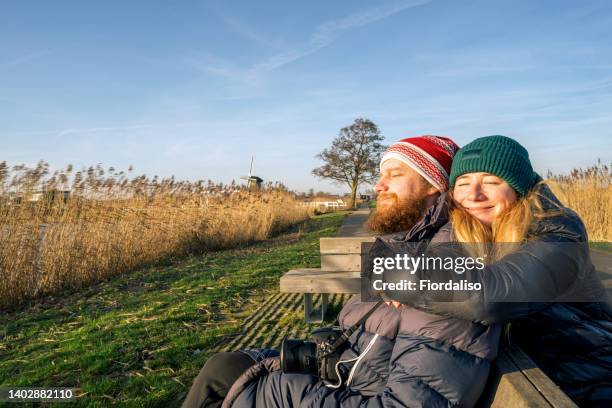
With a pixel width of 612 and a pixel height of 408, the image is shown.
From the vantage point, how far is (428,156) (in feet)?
8.67

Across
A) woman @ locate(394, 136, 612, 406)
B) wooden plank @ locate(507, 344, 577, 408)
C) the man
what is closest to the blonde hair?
woman @ locate(394, 136, 612, 406)

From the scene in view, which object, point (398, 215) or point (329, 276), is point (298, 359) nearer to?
point (398, 215)

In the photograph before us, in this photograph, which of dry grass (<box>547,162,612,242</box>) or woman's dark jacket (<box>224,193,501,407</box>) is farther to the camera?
dry grass (<box>547,162,612,242</box>)

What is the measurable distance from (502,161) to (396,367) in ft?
3.32

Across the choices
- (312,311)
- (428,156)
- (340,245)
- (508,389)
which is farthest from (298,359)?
(312,311)

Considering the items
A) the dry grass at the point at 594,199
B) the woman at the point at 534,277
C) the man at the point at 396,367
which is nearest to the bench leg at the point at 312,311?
the man at the point at 396,367

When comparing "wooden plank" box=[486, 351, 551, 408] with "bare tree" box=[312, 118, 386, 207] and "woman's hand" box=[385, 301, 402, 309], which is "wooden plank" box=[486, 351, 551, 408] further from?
"bare tree" box=[312, 118, 386, 207]

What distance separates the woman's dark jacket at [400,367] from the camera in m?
1.39

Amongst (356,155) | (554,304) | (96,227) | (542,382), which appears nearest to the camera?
(542,382)

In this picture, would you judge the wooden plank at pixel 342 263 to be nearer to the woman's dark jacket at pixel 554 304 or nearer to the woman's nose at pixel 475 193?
the woman's nose at pixel 475 193

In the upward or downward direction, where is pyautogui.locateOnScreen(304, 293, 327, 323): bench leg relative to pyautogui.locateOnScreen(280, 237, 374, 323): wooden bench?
downward

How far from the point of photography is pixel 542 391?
120 cm

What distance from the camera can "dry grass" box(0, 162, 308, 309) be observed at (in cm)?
679

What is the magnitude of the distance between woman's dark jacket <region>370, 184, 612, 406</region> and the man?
91 millimetres
